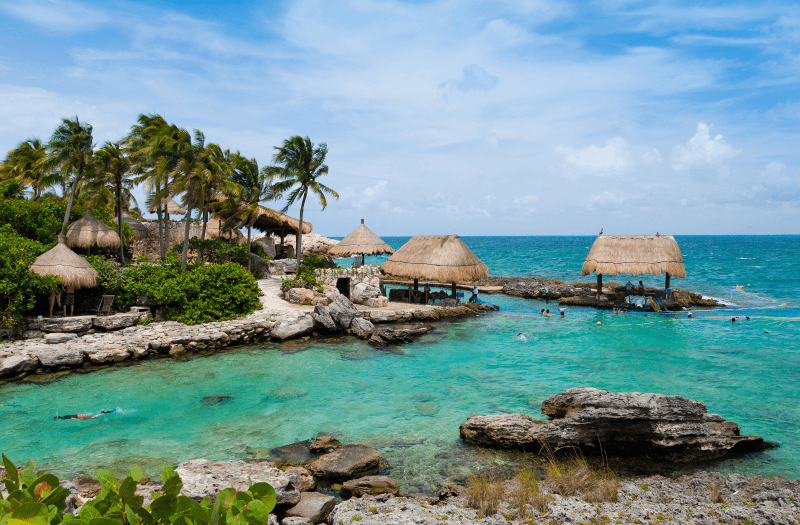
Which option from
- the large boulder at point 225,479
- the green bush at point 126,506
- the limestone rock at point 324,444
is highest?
the green bush at point 126,506

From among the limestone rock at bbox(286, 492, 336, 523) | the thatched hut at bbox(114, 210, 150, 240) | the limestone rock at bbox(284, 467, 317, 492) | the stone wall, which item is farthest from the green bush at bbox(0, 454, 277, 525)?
the thatched hut at bbox(114, 210, 150, 240)

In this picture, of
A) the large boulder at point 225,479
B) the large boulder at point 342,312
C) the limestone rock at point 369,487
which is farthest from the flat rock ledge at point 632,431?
the large boulder at point 342,312

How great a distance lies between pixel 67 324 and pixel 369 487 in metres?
12.5

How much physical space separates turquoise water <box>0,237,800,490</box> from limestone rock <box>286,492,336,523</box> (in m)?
1.74

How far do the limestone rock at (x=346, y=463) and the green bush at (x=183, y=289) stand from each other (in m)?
10.2

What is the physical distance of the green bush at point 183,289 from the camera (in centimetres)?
1588

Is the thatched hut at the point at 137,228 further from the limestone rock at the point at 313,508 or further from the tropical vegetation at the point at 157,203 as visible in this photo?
the limestone rock at the point at 313,508

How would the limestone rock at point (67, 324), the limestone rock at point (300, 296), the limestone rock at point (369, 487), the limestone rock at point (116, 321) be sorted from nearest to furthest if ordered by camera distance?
the limestone rock at point (369, 487) → the limestone rock at point (67, 324) → the limestone rock at point (116, 321) → the limestone rock at point (300, 296)

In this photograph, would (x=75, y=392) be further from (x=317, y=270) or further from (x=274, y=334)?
(x=317, y=270)

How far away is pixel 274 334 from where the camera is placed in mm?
17031

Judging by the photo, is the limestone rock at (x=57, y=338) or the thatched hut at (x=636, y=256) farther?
the thatched hut at (x=636, y=256)

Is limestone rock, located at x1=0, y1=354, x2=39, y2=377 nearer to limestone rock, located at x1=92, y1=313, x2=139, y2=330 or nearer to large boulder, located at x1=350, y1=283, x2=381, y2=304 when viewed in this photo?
limestone rock, located at x1=92, y1=313, x2=139, y2=330

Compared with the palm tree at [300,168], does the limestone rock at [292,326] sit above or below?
below

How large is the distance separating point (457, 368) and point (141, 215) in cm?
3387
